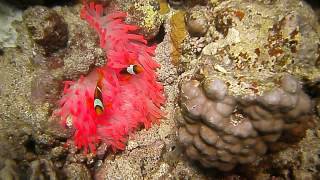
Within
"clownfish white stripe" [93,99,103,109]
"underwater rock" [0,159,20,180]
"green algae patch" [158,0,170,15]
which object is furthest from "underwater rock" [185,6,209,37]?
"underwater rock" [0,159,20,180]

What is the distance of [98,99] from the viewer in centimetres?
395

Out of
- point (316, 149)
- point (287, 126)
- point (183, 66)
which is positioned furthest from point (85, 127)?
point (316, 149)

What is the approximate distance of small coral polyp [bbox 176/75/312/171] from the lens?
300cm

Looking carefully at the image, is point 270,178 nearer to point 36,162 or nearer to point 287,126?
point 287,126

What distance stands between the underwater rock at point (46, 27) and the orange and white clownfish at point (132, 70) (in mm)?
830

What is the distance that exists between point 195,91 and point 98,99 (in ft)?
4.31

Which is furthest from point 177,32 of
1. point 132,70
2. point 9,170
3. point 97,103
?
point 9,170

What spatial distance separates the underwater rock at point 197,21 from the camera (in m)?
3.81

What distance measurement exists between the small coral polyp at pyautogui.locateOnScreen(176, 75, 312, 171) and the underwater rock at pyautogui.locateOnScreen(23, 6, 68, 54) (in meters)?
1.59

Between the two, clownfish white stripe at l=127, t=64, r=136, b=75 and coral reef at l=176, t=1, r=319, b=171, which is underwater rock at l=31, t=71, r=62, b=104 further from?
coral reef at l=176, t=1, r=319, b=171

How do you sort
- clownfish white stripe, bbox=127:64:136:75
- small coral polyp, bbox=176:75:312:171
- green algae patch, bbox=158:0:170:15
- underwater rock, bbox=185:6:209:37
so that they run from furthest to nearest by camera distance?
1. green algae patch, bbox=158:0:170:15
2. clownfish white stripe, bbox=127:64:136:75
3. underwater rock, bbox=185:6:209:37
4. small coral polyp, bbox=176:75:312:171

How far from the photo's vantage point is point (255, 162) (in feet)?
11.8

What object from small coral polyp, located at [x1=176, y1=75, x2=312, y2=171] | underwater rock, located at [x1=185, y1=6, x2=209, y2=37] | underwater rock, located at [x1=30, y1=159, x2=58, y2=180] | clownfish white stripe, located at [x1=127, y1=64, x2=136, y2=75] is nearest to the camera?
small coral polyp, located at [x1=176, y1=75, x2=312, y2=171]

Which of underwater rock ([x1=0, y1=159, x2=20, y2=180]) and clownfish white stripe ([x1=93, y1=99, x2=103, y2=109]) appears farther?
clownfish white stripe ([x1=93, y1=99, x2=103, y2=109])
